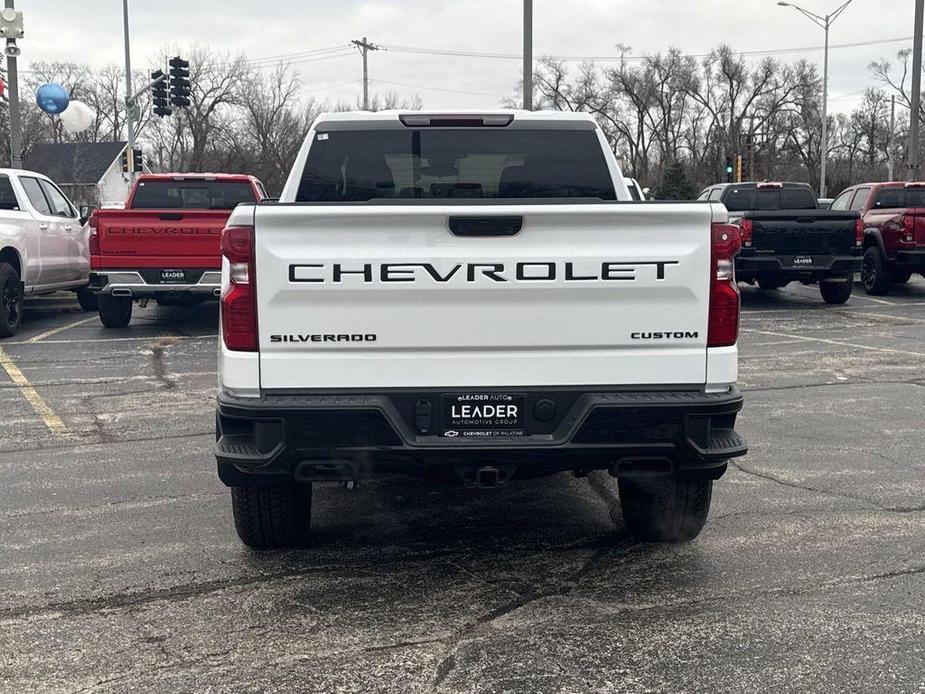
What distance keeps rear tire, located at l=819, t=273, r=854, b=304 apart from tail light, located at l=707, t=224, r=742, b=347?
13078mm

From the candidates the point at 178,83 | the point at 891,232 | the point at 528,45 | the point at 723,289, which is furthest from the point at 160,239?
the point at 178,83

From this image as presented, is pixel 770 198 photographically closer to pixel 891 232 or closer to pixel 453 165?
pixel 891 232

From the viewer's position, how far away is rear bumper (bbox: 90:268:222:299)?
1248 cm

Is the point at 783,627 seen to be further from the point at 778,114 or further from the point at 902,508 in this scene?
the point at 778,114

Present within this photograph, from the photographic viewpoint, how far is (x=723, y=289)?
13.3 ft

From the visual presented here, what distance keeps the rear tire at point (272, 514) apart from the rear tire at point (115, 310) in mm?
9202

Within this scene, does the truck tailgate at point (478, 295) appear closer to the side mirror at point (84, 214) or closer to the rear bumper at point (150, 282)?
the rear bumper at point (150, 282)

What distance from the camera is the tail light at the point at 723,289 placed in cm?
403

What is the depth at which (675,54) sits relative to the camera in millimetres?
80438

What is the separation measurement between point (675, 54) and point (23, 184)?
7374 cm

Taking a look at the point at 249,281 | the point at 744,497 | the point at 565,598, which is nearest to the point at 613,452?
the point at 565,598

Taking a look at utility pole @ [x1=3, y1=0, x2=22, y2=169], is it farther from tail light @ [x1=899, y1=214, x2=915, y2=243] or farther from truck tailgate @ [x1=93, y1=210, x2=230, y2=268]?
tail light @ [x1=899, y1=214, x2=915, y2=243]

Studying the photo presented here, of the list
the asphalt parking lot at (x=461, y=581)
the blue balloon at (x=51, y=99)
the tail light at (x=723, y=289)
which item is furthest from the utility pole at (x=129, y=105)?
the tail light at (x=723, y=289)

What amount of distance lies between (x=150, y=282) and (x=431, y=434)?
9.27 meters
